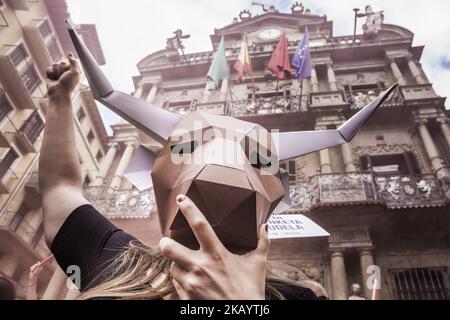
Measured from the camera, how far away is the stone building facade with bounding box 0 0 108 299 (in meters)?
14.7

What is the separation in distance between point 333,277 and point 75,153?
789 centimetres

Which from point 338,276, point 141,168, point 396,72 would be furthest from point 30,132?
point 396,72

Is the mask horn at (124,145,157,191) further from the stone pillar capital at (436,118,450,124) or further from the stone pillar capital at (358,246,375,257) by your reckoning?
the stone pillar capital at (436,118,450,124)

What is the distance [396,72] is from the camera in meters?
14.1

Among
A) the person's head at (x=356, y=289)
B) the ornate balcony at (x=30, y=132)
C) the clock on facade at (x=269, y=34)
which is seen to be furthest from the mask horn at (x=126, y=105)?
the clock on facade at (x=269, y=34)

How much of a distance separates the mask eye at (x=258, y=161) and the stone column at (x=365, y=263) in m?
7.32

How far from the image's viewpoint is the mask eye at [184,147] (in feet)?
4.55

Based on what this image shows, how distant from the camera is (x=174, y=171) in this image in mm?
1287

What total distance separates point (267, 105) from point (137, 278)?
536 inches

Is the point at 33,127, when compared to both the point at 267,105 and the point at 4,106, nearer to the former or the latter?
the point at 4,106

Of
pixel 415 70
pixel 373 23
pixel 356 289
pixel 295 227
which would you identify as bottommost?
pixel 295 227

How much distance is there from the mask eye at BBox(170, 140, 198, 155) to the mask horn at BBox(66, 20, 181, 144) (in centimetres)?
25

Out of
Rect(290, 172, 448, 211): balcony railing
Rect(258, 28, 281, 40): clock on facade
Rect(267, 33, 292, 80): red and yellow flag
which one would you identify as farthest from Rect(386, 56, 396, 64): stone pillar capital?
Rect(290, 172, 448, 211): balcony railing
